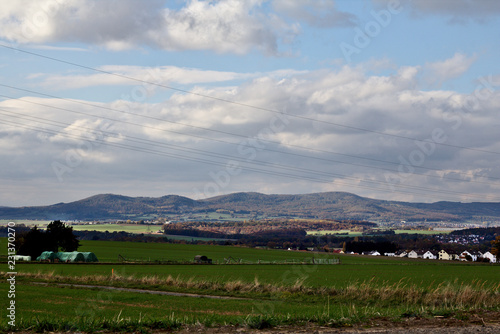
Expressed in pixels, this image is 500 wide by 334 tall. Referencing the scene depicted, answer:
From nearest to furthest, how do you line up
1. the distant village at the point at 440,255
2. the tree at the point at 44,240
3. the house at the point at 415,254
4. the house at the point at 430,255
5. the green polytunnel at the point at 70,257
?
1. the green polytunnel at the point at 70,257
2. the tree at the point at 44,240
3. the distant village at the point at 440,255
4. the house at the point at 415,254
5. the house at the point at 430,255

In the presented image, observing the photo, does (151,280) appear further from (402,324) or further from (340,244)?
(340,244)

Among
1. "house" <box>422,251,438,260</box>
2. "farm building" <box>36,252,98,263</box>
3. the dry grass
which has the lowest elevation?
"house" <box>422,251,438,260</box>

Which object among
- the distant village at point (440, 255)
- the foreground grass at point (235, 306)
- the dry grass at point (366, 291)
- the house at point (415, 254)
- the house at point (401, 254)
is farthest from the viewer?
the house at point (401, 254)

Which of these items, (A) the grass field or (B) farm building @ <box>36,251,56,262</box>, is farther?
(B) farm building @ <box>36,251,56,262</box>

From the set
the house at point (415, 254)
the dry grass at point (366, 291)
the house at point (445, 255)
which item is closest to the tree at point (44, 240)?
the dry grass at point (366, 291)

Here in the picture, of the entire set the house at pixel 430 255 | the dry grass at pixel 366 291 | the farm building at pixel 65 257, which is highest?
the dry grass at pixel 366 291

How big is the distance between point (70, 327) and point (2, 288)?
26797 mm

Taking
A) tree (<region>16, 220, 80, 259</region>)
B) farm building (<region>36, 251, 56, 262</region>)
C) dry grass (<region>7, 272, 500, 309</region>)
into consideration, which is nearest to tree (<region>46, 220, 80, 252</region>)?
tree (<region>16, 220, 80, 259</region>)

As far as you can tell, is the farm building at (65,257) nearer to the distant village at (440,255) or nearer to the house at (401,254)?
the distant village at (440,255)

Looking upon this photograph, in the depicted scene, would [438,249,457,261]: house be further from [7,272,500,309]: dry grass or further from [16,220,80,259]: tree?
[7,272,500,309]: dry grass

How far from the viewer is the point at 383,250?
17112 cm

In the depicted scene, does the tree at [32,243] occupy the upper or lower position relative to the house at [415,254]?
upper

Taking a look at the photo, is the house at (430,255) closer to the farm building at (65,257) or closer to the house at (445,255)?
the house at (445,255)

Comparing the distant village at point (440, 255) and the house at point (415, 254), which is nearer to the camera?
the distant village at point (440, 255)
